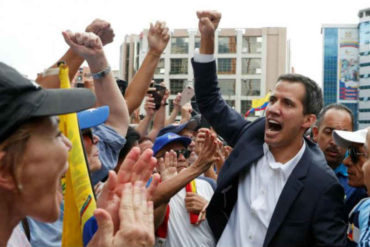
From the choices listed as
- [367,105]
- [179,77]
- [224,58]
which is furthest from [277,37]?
[367,105]

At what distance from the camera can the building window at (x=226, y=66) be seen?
54.2m

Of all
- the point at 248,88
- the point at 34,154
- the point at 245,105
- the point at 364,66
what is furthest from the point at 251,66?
the point at 34,154

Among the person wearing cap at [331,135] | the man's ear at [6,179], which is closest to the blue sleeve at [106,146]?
the man's ear at [6,179]

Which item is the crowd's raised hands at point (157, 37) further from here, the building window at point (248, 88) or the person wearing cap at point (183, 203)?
the building window at point (248, 88)

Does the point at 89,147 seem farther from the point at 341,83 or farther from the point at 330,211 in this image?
the point at 341,83

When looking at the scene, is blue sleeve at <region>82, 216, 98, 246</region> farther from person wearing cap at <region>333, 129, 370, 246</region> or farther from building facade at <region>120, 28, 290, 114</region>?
building facade at <region>120, 28, 290, 114</region>

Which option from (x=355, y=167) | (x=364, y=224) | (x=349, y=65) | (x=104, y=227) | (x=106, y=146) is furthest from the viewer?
(x=349, y=65)

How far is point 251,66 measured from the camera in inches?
2144

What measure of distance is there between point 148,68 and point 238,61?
52.6 m

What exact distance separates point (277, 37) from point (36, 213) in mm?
55855

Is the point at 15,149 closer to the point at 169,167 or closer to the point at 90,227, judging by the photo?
the point at 90,227

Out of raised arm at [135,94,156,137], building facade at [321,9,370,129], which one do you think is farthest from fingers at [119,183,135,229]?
building facade at [321,9,370,129]

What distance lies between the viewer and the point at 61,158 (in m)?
1.23

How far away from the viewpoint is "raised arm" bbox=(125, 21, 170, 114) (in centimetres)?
266
